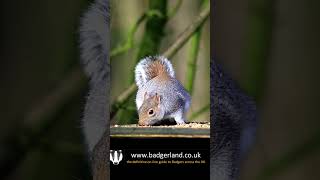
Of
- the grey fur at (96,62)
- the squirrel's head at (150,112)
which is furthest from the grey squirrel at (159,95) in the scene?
the grey fur at (96,62)

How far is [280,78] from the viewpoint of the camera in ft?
5.16

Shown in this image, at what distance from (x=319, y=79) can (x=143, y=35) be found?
1.86ft

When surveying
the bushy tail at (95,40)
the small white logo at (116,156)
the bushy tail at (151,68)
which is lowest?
the small white logo at (116,156)

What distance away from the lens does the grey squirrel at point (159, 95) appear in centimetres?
156

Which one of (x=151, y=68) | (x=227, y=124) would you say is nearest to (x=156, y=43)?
(x=151, y=68)

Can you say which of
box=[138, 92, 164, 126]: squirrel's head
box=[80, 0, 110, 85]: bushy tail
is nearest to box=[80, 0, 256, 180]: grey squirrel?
box=[80, 0, 110, 85]: bushy tail

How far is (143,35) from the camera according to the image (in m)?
1.57

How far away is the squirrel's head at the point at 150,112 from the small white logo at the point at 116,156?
112 millimetres

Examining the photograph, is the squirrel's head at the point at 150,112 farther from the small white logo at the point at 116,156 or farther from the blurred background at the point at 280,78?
the blurred background at the point at 280,78

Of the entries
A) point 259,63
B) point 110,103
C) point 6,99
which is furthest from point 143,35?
point 6,99

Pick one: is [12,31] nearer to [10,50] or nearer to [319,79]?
[10,50]

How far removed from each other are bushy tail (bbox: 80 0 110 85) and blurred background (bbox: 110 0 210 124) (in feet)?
0.09

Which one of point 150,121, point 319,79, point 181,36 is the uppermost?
point 181,36

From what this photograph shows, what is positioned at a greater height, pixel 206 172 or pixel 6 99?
pixel 6 99
